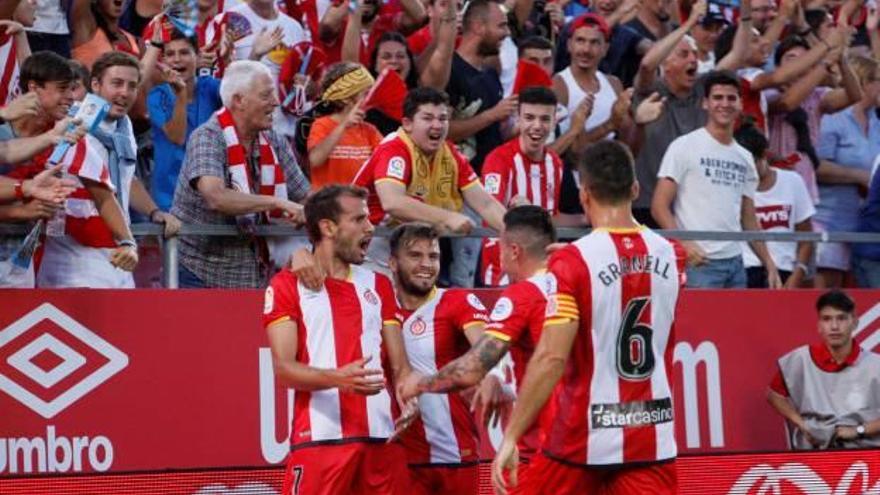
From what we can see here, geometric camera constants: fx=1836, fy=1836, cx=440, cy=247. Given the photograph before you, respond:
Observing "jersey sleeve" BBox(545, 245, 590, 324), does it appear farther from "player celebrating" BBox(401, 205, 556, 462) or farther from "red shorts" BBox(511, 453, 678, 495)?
"red shorts" BBox(511, 453, 678, 495)

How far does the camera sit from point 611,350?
8.12 meters

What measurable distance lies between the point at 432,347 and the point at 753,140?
512 cm

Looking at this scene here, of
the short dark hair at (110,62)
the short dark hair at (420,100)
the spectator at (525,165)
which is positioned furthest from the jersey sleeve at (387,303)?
the spectator at (525,165)

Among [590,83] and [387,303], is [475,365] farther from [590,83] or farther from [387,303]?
[590,83]

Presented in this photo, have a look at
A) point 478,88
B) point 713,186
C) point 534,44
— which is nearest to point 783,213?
point 713,186

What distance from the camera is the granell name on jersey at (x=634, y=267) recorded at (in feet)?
26.5

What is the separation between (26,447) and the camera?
36.1 feet

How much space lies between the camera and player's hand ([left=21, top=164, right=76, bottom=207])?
9.99m

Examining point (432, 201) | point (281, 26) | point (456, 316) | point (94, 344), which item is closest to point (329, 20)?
point (281, 26)

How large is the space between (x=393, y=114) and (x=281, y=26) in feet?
3.83

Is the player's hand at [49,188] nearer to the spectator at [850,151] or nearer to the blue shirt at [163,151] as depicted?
the blue shirt at [163,151]

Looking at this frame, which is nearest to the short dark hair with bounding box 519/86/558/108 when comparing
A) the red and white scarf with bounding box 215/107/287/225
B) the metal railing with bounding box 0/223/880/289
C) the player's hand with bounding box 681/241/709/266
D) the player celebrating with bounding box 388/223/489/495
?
the metal railing with bounding box 0/223/880/289

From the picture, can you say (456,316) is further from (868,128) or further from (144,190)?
(868,128)

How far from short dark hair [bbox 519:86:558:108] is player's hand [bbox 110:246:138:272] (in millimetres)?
3242
